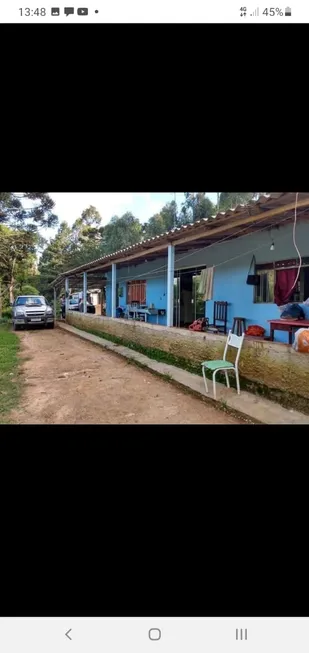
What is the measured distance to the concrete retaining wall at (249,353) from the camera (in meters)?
3.09

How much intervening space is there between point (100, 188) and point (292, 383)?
266cm

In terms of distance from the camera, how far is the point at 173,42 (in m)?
1.29

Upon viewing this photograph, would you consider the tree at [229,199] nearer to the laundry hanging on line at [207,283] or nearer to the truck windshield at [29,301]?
the truck windshield at [29,301]

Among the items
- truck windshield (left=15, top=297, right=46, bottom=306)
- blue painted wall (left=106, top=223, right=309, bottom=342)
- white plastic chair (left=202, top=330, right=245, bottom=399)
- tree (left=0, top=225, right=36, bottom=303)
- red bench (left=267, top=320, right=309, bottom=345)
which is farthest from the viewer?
truck windshield (left=15, top=297, right=46, bottom=306)

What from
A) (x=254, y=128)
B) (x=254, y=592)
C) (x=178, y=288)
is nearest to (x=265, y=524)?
(x=254, y=592)

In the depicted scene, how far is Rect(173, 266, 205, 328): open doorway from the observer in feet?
29.0

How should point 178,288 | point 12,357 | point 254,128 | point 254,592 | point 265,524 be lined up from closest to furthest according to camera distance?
point 254,592
point 265,524
point 254,128
point 12,357
point 178,288

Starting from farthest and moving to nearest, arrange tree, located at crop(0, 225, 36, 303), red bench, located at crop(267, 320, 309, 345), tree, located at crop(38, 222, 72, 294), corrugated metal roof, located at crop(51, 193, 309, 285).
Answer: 1. tree, located at crop(38, 222, 72, 294)
2. tree, located at crop(0, 225, 36, 303)
3. red bench, located at crop(267, 320, 309, 345)
4. corrugated metal roof, located at crop(51, 193, 309, 285)

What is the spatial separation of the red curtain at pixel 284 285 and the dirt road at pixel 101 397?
2859 millimetres

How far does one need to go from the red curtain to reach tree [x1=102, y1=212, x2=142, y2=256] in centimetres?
1523

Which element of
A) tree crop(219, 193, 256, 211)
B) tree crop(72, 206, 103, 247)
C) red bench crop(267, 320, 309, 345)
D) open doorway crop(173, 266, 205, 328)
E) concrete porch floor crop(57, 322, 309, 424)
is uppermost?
tree crop(72, 206, 103, 247)

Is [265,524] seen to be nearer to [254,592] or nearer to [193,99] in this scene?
[254,592]

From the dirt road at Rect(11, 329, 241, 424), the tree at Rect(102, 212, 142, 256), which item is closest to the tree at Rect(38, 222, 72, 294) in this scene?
the tree at Rect(102, 212, 142, 256)

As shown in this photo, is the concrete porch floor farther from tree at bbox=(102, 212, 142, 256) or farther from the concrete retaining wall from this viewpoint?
tree at bbox=(102, 212, 142, 256)
